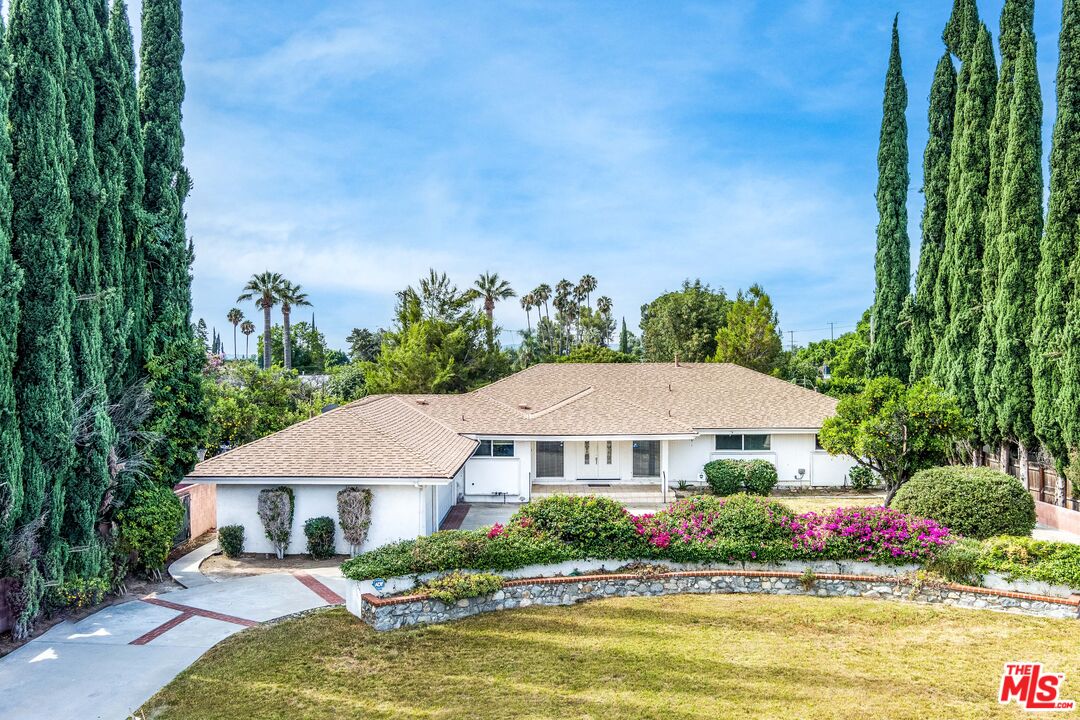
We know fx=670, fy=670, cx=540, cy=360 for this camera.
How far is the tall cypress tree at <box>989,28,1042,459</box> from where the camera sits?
70.3ft

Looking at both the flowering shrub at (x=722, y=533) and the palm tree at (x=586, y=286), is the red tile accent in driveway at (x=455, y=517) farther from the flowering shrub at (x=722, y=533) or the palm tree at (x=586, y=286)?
the palm tree at (x=586, y=286)

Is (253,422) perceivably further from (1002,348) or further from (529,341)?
(529,341)

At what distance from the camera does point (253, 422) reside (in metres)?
25.8

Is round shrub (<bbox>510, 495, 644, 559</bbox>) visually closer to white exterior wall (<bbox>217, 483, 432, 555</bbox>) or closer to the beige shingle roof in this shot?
the beige shingle roof

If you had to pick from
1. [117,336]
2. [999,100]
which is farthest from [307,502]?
[999,100]

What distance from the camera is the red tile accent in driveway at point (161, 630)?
1094 centimetres

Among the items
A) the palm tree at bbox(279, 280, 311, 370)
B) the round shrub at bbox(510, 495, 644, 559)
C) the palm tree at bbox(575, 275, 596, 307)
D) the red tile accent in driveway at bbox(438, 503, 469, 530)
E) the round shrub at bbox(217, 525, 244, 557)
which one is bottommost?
the red tile accent in driveway at bbox(438, 503, 469, 530)

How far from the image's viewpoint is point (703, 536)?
13891 millimetres

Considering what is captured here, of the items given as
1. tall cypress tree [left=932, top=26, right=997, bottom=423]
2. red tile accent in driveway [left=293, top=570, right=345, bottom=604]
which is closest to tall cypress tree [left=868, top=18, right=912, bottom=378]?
tall cypress tree [left=932, top=26, right=997, bottom=423]

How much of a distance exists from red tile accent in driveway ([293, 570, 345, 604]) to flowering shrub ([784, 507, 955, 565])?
9.25 metres

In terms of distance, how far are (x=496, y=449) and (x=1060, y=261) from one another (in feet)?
62.1

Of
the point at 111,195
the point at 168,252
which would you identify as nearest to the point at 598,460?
the point at 168,252

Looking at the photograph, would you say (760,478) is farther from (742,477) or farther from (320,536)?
(320,536)
